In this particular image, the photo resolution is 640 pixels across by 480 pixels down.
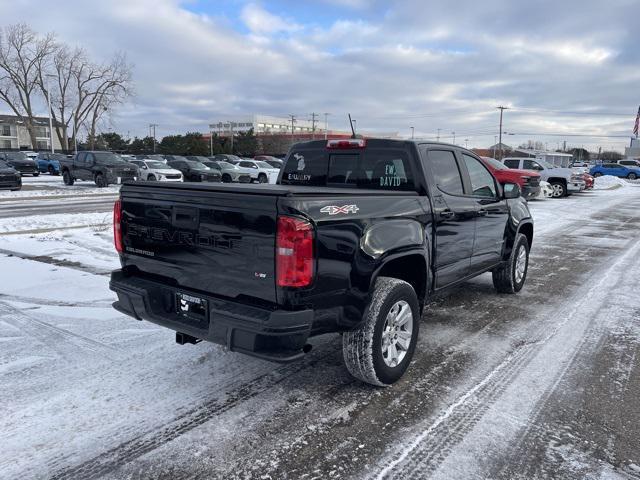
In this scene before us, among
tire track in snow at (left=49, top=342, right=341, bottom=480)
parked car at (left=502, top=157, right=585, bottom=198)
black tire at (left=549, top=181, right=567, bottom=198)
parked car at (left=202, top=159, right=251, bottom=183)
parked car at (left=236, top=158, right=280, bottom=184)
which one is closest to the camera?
tire track in snow at (left=49, top=342, right=341, bottom=480)

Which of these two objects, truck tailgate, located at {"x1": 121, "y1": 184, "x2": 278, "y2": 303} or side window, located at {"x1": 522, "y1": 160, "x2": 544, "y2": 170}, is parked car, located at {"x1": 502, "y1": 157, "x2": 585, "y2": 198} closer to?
side window, located at {"x1": 522, "y1": 160, "x2": 544, "y2": 170}

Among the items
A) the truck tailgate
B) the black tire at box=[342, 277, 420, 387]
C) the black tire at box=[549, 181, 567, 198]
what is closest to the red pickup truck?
the black tire at box=[549, 181, 567, 198]

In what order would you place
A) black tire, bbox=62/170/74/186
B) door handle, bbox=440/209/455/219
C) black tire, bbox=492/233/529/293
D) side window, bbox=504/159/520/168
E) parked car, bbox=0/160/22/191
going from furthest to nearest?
black tire, bbox=62/170/74/186 < side window, bbox=504/159/520/168 < parked car, bbox=0/160/22/191 < black tire, bbox=492/233/529/293 < door handle, bbox=440/209/455/219

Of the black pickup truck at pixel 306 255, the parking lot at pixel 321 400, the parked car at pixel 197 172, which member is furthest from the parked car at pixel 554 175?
the black pickup truck at pixel 306 255

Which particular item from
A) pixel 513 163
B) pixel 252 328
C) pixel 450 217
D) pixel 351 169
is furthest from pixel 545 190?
pixel 252 328

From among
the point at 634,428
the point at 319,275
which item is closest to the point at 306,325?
the point at 319,275

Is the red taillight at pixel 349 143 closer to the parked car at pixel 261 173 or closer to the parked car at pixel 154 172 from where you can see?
the parked car at pixel 154 172

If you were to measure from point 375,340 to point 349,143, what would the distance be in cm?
202

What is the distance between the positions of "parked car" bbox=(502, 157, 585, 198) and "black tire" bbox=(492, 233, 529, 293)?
62.0 feet

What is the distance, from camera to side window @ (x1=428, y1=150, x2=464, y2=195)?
177 inches

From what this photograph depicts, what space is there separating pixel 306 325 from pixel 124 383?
Answer: 162 cm

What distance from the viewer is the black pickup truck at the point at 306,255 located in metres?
2.92

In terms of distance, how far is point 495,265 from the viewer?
581 centimetres

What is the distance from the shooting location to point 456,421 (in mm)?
3207
